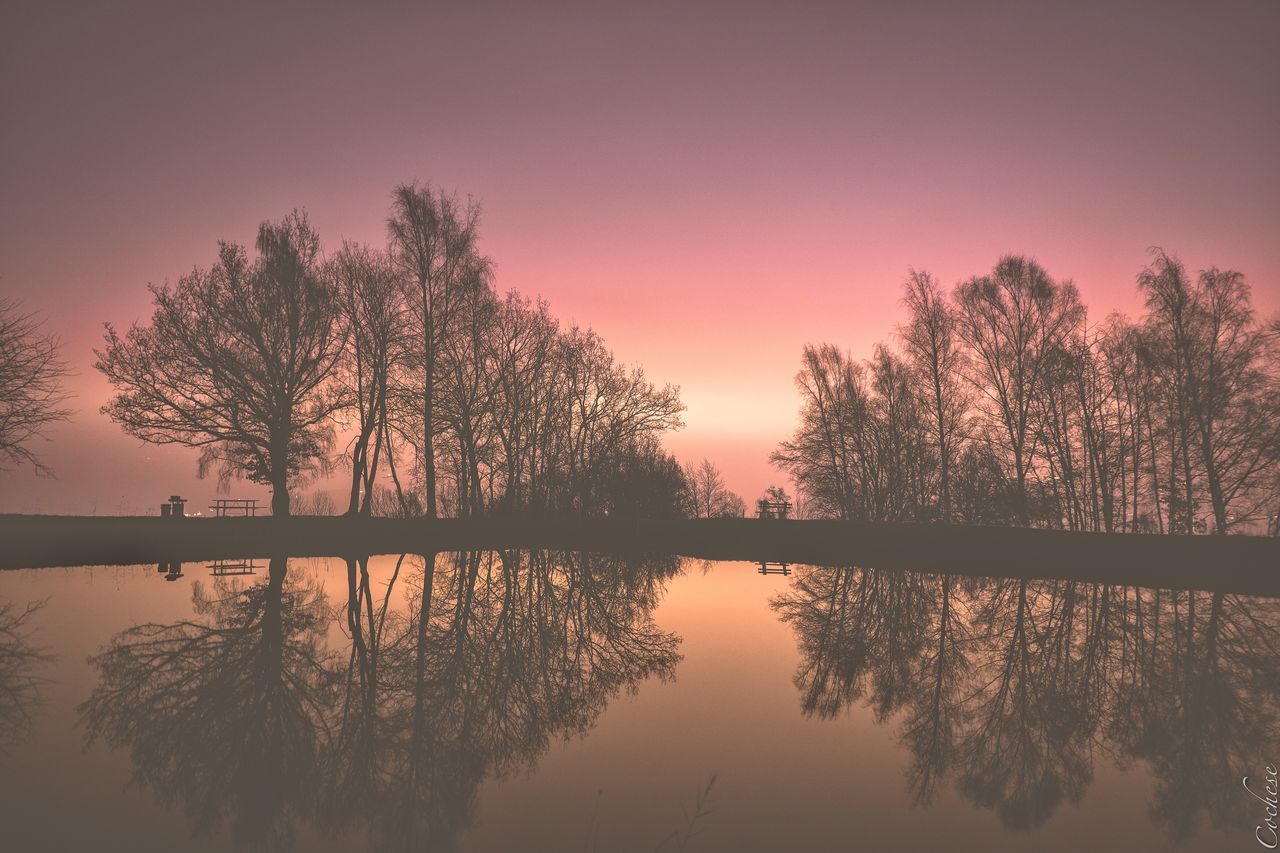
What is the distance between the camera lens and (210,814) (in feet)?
19.4

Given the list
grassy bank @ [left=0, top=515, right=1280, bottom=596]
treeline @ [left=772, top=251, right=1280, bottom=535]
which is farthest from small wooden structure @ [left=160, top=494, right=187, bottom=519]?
treeline @ [left=772, top=251, right=1280, bottom=535]

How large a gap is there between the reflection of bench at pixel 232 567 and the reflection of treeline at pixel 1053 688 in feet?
54.5

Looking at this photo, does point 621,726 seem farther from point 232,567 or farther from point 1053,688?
point 232,567

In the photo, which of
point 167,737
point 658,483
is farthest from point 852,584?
point 658,483

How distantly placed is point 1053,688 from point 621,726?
672 centimetres

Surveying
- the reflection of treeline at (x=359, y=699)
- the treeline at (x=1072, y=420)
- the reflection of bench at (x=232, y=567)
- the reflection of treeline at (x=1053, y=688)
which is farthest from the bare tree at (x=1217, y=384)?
the reflection of bench at (x=232, y=567)

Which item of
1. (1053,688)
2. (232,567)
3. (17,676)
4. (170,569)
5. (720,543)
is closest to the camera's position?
(17,676)

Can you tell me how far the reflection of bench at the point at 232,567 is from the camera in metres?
20.9

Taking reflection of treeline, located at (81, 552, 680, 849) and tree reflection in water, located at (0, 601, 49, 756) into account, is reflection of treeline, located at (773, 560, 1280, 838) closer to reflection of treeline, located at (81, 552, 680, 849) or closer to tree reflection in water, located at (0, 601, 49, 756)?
reflection of treeline, located at (81, 552, 680, 849)

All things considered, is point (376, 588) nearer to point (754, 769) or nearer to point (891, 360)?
point (754, 769)

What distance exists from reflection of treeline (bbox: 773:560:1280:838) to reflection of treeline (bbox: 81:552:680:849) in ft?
12.2

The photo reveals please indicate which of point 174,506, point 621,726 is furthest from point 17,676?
point 174,506

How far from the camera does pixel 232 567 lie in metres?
22.2

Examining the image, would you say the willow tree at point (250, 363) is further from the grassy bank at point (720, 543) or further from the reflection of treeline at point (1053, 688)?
the reflection of treeline at point (1053, 688)
